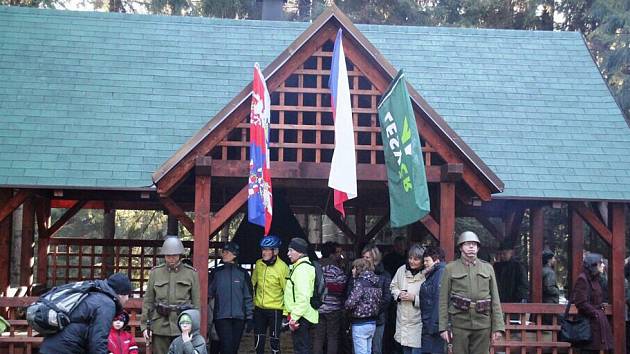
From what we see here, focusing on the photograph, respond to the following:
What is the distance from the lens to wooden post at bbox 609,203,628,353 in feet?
37.8

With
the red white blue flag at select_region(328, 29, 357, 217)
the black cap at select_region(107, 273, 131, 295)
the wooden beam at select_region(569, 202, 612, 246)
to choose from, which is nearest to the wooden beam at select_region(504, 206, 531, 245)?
the wooden beam at select_region(569, 202, 612, 246)

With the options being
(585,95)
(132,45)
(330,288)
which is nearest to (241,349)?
(330,288)

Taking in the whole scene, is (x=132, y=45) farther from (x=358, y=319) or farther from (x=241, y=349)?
(x=358, y=319)

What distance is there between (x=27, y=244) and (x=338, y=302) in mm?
6249

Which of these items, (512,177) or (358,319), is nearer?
(358,319)

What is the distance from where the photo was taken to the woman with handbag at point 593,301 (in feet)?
31.8

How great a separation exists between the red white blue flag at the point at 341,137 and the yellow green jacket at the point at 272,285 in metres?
1.14

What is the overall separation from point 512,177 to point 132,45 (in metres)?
7.03

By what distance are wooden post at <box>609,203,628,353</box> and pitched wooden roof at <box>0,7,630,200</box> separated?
34 centimetres

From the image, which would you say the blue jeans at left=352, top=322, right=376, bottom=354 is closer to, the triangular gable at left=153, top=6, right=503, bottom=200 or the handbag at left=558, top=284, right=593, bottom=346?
the triangular gable at left=153, top=6, right=503, bottom=200

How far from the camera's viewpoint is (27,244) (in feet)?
45.1

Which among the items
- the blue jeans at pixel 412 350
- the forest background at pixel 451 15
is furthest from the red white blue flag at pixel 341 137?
the forest background at pixel 451 15

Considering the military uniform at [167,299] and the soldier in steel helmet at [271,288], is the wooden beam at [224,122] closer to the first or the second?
the military uniform at [167,299]

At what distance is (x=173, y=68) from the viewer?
557 inches
